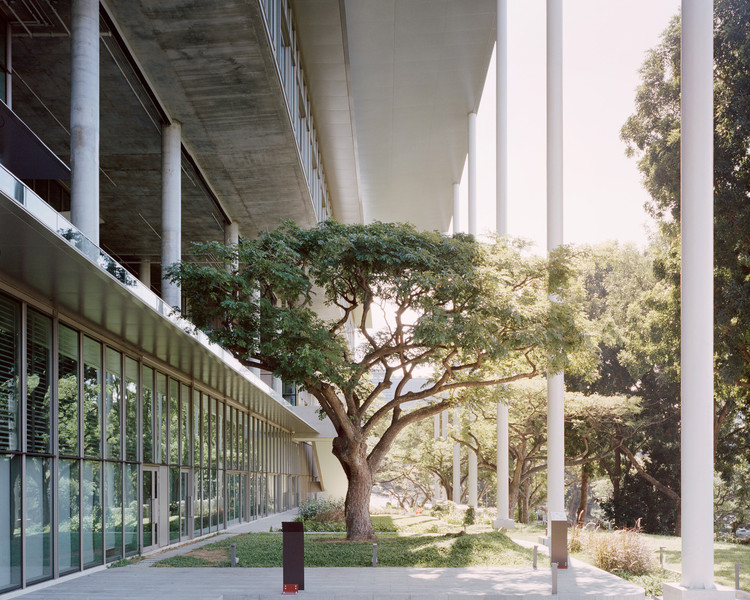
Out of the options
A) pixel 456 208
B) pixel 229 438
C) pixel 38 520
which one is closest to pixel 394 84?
pixel 456 208

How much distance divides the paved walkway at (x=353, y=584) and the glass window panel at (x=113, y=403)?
266 centimetres

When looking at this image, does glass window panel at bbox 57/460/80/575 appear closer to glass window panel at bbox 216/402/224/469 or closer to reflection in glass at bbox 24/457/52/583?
reflection in glass at bbox 24/457/52/583

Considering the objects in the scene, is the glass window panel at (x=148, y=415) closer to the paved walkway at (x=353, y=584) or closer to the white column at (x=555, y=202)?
the paved walkway at (x=353, y=584)

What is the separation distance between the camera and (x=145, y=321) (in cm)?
1574

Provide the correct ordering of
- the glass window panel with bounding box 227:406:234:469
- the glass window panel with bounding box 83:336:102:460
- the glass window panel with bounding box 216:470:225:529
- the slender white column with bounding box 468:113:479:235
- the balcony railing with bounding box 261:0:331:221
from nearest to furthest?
the glass window panel with bounding box 83:336:102:460 → the balcony railing with bounding box 261:0:331:221 → the glass window panel with bounding box 216:470:225:529 → the glass window panel with bounding box 227:406:234:469 → the slender white column with bounding box 468:113:479:235

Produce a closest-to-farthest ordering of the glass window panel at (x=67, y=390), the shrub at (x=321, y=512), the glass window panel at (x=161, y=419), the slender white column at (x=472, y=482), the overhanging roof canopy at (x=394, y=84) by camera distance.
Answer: the glass window panel at (x=67, y=390) → the glass window panel at (x=161, y=419) → the overhanging roof canopy at (x=394, y=84) → the shrub at (x=321, y=512) → the slender white column at (x=472, y=482)

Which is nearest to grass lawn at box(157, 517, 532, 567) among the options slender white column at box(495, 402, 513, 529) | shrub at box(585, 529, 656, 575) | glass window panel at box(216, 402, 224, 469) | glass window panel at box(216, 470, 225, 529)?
shrub at box(585, 529, 656, 575)

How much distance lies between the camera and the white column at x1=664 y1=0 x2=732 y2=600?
11.0 meters

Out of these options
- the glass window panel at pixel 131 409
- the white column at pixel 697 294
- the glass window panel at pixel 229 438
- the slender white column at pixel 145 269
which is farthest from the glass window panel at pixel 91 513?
the slender white column at pixel 145 269

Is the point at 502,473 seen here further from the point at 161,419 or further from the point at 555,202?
the point at 161,419

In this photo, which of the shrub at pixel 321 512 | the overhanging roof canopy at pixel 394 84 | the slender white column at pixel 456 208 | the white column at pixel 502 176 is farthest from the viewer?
the slender white column at pixel 456 208

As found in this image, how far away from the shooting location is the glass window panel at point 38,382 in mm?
13992

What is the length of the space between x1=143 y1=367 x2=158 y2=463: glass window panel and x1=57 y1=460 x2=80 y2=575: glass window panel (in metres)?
4.79

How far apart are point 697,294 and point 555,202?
341 inches
